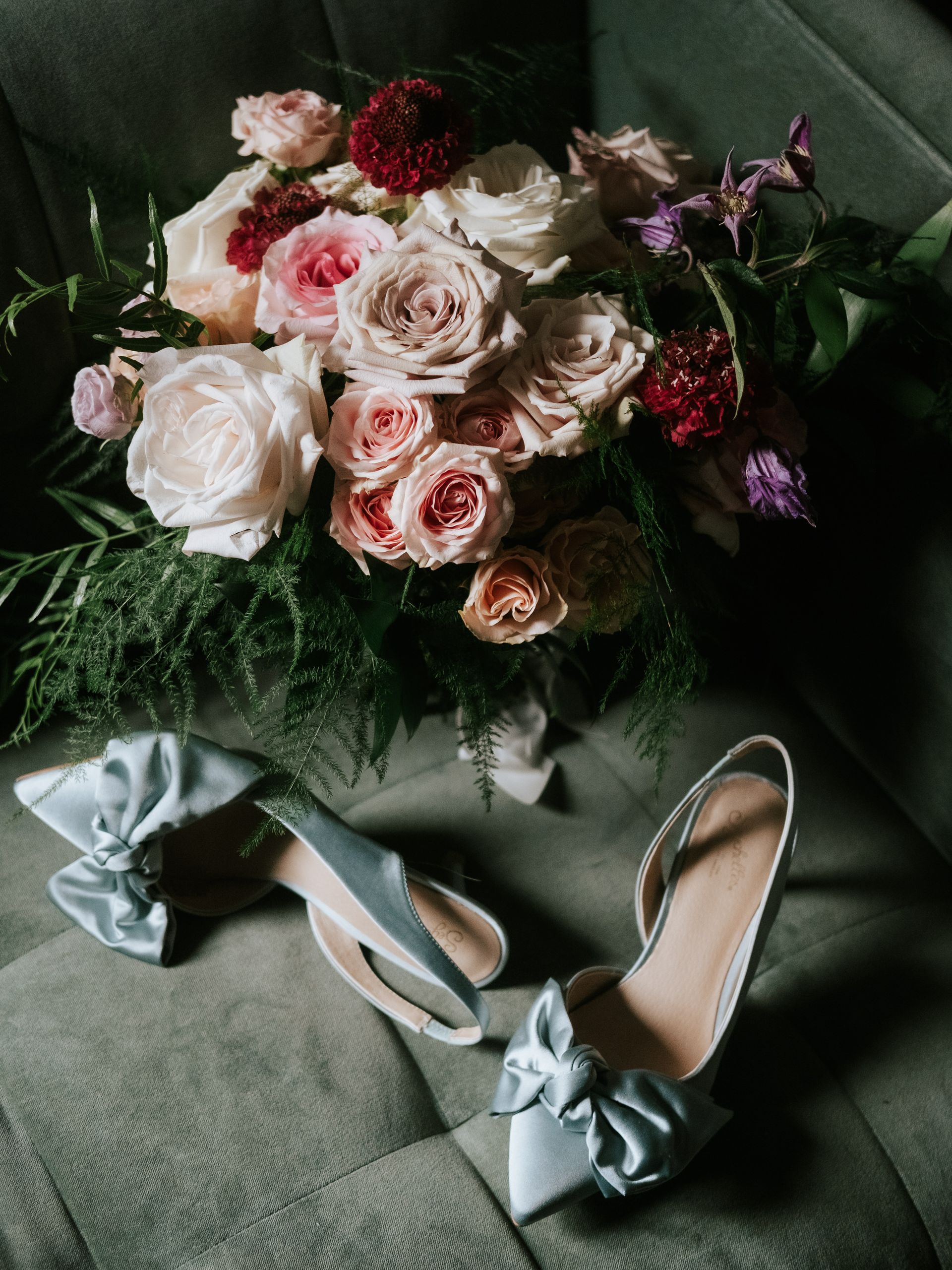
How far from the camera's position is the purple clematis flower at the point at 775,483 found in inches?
26.0

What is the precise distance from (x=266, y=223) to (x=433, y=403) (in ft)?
0.73

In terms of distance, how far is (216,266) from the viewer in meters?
0.76

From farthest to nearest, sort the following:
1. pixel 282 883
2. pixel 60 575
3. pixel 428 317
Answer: pixel 282 883
pixel 60 575
pixel 428 317

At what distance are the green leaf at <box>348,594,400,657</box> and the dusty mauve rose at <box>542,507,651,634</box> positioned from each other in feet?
0.41

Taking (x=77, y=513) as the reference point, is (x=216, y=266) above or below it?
above

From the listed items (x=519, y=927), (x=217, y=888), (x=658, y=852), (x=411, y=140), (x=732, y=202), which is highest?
(x=732, y=202)

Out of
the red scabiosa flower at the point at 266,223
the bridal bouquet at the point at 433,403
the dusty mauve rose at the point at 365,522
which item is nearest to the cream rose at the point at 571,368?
Result: the bridal bouquet at the point at 433,403

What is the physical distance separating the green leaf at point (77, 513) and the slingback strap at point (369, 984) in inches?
15.7

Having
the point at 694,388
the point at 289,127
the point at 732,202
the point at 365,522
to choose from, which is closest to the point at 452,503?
the point at 365,522

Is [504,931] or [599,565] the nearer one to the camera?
[599,565]

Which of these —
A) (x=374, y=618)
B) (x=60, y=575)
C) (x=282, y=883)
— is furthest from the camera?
(x=282, y=883)

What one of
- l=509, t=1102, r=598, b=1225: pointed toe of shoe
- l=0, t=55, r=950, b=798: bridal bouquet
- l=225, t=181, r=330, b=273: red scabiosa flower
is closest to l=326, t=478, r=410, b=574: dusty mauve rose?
l=0, t=55, r=950, b=798: bridal bouquet

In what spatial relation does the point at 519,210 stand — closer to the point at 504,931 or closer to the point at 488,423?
the point at 488,423

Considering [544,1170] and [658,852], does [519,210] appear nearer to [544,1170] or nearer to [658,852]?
[658,852]
